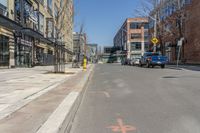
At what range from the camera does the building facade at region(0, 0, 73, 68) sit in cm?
3709

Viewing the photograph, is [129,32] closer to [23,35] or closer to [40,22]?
[40,22]

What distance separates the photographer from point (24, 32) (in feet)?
144

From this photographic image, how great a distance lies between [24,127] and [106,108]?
323 cm

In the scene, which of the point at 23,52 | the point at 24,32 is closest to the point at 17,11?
the point at 24,32

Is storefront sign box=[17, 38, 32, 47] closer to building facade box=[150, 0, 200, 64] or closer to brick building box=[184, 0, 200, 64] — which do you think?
building facade box=[150, 0, 200, 64]

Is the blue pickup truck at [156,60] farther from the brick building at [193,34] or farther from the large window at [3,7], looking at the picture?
the large window at [3,7]

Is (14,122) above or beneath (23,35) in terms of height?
beneath

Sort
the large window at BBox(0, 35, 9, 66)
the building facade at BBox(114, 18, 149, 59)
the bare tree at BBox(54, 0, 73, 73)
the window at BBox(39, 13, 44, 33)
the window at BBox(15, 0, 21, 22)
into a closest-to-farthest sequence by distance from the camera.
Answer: the bare tree at BBox(54, 0, 73, 73) → the large window at BBox(0, 35, 9, 66) → the window at BBox(15, 0, 21, 22) → the window at BBox(39, 13, 44, 33) → the building facade at BBox(114, 18, 149, 59)

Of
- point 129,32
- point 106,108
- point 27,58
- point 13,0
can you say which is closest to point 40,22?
point 27,58

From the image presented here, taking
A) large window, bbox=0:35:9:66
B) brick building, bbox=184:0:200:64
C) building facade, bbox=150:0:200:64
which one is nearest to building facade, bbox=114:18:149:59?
building facade, bbox=150:0:200:64

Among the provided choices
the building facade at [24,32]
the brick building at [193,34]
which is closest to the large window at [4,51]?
the building facade at [24,32]

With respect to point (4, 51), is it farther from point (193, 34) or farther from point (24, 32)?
point (193, 34)

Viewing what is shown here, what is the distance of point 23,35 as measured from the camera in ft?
150

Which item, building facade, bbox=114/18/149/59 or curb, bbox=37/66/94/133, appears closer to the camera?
curb, bbox=37/66/94/133
